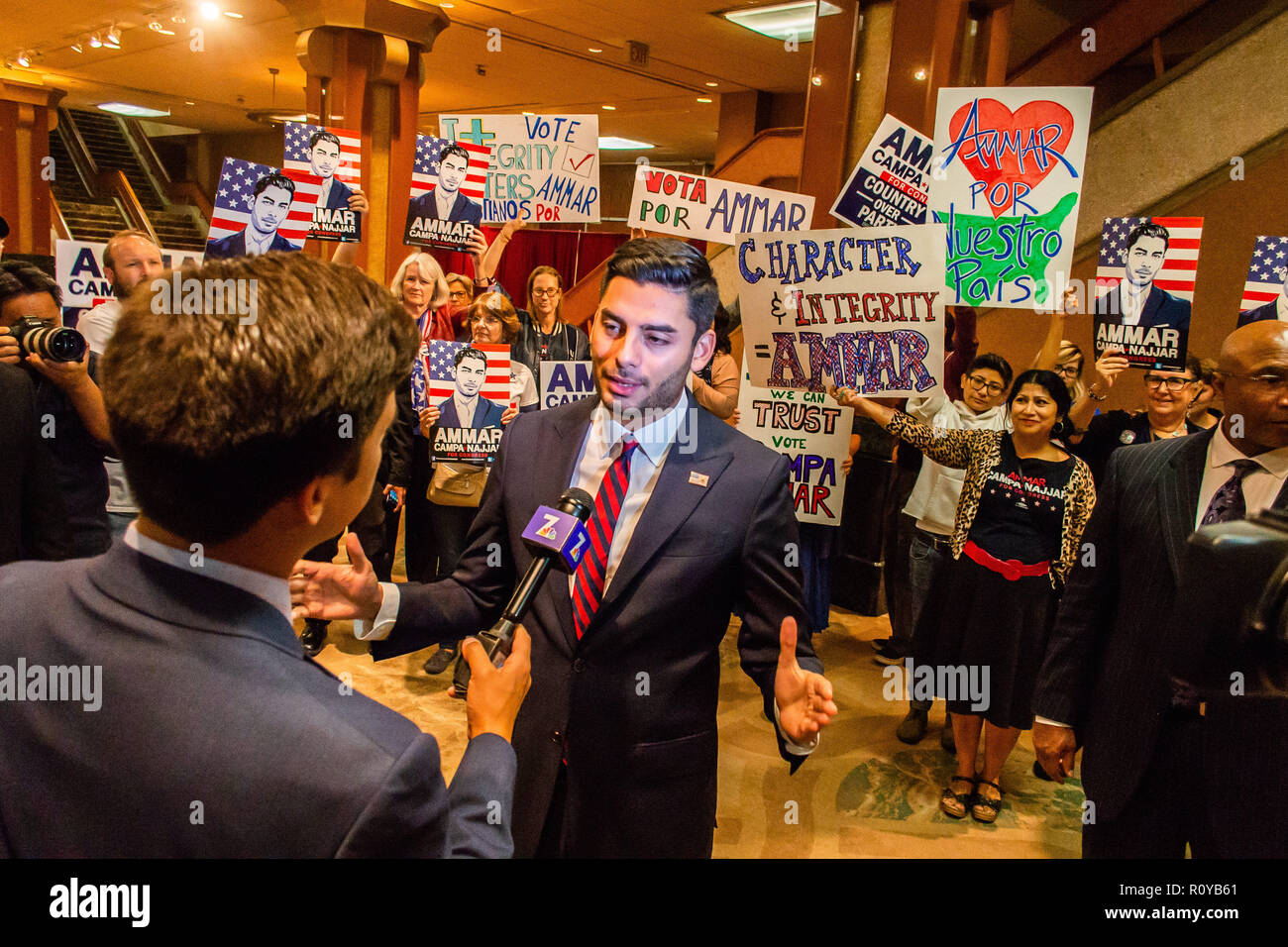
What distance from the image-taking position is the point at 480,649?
1183 mm

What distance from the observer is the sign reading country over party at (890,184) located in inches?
168

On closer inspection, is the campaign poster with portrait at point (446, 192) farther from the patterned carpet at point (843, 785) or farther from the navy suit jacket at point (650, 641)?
the navy suit jacket at point (650, 641)

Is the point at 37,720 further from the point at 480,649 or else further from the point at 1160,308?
the point at 1160,308

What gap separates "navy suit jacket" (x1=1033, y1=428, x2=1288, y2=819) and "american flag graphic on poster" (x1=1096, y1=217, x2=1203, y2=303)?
1.63 m

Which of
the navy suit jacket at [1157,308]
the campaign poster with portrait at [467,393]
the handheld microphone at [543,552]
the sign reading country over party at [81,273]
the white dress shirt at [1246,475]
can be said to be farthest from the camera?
the campaign poster with portrait at [467,393]

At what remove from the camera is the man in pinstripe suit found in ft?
6.48

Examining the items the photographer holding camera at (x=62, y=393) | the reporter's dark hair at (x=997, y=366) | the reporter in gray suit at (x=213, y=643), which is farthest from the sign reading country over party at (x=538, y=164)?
the reporter in gray suit at (x=213, y=643)

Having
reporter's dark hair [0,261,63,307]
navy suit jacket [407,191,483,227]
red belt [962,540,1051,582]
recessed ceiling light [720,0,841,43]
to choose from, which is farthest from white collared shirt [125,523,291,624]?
recessed ceiling light [720,0,841,43]

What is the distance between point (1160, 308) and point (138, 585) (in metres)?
3.70

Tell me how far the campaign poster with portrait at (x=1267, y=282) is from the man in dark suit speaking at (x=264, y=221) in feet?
12.4

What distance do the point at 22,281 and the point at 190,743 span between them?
8.32ft

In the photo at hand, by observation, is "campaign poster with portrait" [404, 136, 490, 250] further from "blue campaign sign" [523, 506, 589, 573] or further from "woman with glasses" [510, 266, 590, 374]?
"blue campaign sign" [523, 506, 589, 573]

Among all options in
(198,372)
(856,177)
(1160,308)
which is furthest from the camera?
(856,177)

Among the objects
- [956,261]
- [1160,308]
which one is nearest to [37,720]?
[956,261]
